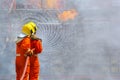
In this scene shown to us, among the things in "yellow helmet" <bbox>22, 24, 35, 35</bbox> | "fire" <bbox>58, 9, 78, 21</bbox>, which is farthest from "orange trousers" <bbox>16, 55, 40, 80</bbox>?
"fire" <bbox>58, 9, 78, 21</bbox>

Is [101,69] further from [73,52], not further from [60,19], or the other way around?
[60,19]

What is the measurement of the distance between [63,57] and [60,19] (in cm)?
88

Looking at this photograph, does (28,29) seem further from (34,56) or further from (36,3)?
(36,3)

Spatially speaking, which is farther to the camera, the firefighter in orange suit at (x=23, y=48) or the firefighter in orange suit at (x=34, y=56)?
the firefighter in orange suit at (x=34, y=56)

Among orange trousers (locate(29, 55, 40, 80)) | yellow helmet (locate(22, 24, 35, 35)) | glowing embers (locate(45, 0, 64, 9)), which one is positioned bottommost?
orange trousers (locate(29, 55, 40, 80))

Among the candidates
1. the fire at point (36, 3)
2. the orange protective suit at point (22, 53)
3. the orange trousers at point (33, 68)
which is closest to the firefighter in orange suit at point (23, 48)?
the orange protective suit at point (22, 53)

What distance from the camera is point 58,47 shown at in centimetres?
927

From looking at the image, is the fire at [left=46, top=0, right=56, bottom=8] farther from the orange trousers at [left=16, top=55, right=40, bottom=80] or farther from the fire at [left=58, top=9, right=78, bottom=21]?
the orange trousers at [left=16, top=55, right=40, bottom=80]

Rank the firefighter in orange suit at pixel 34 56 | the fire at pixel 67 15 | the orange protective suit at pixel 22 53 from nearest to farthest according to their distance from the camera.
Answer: the orange protective suit at pixel 22 53 → the firefighter in orange suit at pixel 34 56 → the fire at pixel 67 15

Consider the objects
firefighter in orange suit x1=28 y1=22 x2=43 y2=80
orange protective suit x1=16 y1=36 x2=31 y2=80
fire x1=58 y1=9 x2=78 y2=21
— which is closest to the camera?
orange protective suit x1=16 y1=36 x2=31 y2=80

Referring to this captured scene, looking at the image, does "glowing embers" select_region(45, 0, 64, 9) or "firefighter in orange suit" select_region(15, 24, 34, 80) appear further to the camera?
"glowing embers" select_region(45, 0, 64, 9)

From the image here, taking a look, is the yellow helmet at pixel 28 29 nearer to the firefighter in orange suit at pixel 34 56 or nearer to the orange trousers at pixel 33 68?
the firefighter in orange suit at pixel 34 56

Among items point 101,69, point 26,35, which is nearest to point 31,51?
point 26,35

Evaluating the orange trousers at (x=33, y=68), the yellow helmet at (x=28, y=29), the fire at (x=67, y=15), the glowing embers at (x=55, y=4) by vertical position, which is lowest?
the orange trousers at (x=33, y=68)
